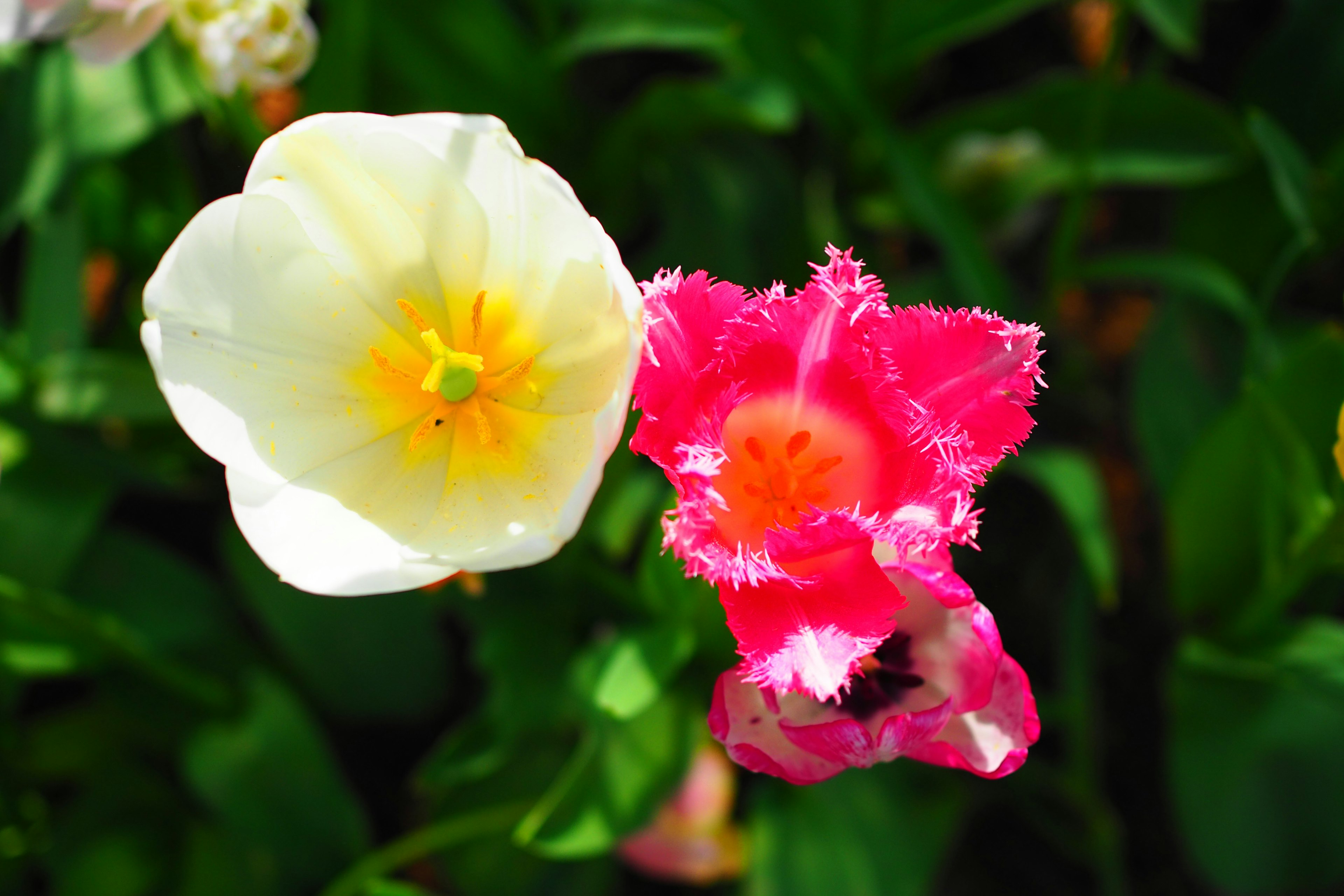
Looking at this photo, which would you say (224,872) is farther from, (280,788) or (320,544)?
(320,544)

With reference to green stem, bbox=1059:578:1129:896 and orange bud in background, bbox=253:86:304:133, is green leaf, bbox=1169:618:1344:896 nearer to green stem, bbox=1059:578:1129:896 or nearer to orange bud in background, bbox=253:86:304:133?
green stem, bbox=1059:578:1129:896

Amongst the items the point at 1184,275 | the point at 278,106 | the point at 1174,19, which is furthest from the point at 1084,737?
the point at 278,106

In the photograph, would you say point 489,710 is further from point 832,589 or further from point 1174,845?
point 1174,845

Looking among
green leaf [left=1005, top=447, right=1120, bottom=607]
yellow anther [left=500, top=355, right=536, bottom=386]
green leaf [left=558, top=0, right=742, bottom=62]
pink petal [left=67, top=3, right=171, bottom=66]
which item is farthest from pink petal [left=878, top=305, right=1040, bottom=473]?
pink petal [left=67, top=3, right=171, bottom=66]

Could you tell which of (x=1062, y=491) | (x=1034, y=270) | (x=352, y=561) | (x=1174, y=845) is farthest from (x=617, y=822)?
(x=1034, y=270)

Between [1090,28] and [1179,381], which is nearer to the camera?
[1179,381]

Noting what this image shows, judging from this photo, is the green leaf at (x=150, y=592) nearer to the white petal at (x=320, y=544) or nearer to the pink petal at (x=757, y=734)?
the white petal at (x=320, y=544)

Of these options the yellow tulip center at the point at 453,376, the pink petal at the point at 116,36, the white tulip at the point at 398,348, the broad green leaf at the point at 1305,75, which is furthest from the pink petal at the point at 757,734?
the broad green leaf at the point at 1305,75
